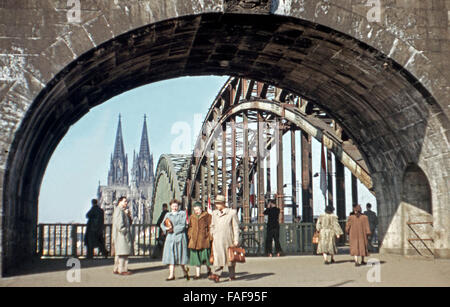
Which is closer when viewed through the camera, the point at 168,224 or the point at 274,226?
the point at 168,224

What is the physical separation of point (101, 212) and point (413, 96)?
9.24 metres

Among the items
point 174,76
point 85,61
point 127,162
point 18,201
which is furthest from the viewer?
point 127,162

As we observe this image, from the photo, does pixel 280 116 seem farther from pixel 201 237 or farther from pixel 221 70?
pixel 201 237

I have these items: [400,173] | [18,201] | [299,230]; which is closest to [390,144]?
[400,173]

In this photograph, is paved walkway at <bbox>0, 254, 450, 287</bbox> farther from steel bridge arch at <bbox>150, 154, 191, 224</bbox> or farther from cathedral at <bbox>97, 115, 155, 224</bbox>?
cathedral at <bbox>97, 115, 155, 224</bbox>

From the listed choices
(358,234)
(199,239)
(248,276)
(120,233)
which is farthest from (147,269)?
(358,234)

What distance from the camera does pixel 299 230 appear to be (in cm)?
2092

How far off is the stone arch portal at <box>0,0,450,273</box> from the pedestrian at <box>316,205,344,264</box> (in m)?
2.03

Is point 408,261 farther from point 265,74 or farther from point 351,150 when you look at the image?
point 351,150

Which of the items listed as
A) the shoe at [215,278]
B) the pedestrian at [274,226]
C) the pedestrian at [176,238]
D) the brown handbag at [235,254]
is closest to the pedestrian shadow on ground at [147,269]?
the pedestrian at [176,238]

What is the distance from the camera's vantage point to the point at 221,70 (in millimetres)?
17312

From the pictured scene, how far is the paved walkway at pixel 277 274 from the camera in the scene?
37.3ft

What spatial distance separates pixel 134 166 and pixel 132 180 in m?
7.22

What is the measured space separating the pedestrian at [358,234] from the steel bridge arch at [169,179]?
3594 centimetres
